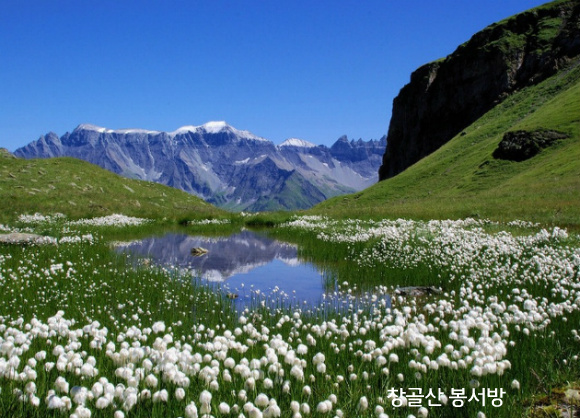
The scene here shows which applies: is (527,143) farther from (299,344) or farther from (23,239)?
(299,344)

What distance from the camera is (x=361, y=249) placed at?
69.8 feet

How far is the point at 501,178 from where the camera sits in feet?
190

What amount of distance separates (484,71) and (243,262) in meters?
107

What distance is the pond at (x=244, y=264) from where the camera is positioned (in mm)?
15383

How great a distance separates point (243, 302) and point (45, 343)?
22.4 ft

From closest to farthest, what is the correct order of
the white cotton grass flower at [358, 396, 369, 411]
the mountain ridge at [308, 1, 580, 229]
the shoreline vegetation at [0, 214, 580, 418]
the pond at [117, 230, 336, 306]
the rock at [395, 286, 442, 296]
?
the white cotton grass flower at [358, 396, 369, 411], the shoreline vegetation at [0, 214, 580, 418], the rock at [395, 286, 442, 296], the pond at [117, 230, 336, 306], the mountain ridge at [308, 1, 580, 229]

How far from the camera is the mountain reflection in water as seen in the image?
1645cm

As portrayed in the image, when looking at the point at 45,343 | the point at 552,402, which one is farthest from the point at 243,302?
the point at 552,402

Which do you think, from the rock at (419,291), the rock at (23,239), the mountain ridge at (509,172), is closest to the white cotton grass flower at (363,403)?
the rock at (419,291)

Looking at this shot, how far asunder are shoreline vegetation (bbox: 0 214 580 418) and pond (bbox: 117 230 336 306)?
1026mm

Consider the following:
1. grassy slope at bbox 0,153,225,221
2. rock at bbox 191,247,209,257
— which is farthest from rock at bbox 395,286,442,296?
grassy slope at bbox 0,153,225,221

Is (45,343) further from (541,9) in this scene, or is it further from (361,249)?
(541,9)

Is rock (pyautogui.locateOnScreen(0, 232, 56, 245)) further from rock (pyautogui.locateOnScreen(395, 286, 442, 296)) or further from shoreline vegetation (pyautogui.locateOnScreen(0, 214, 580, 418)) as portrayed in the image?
rock (pyautogui.locateOnScreen(395, 286, 442, 296))

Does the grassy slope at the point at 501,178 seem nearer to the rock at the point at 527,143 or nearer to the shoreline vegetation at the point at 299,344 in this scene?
the rock at the point at 527,143
